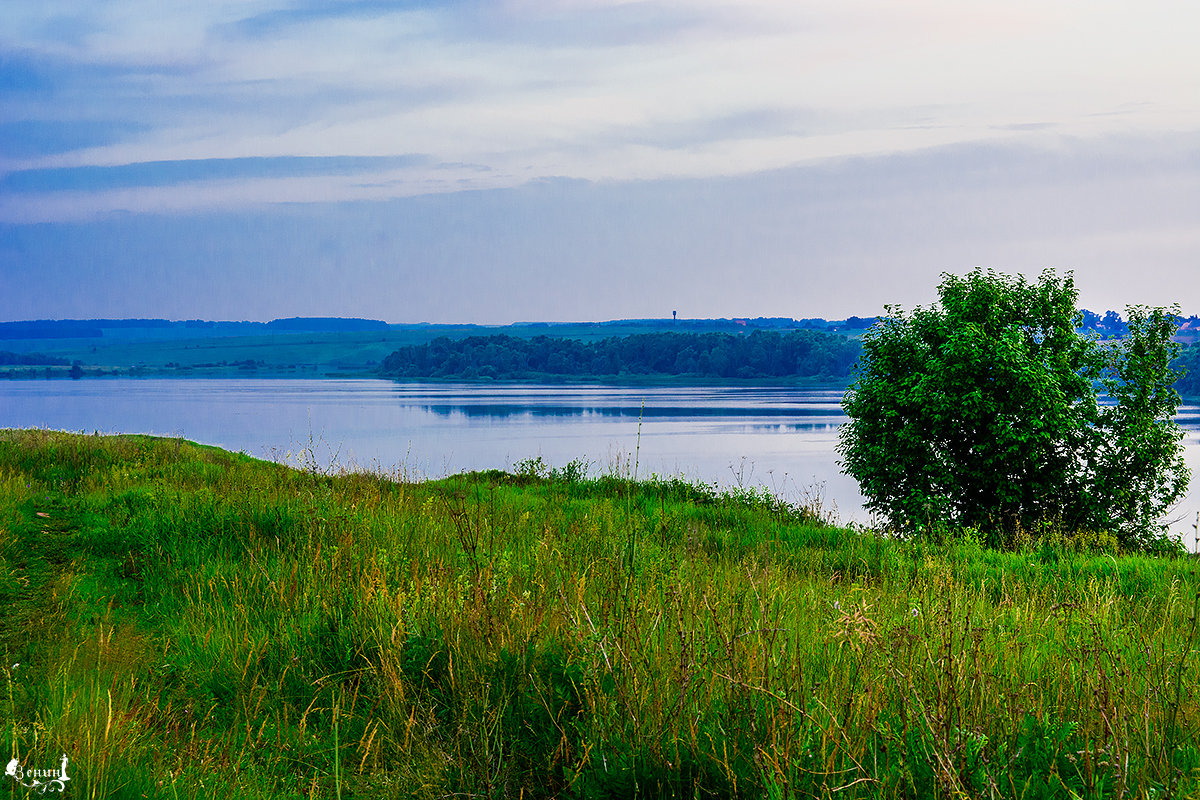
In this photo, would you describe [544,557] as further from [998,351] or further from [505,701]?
[998,351]

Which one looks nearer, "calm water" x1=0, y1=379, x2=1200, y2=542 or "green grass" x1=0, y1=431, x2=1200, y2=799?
"green grass" x1=0, y1=431, x2=1200, y2=799

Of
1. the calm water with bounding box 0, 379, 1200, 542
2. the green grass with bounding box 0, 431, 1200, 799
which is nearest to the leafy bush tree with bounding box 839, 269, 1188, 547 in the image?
the calm water with bounding box 0, 379, 1200, 542

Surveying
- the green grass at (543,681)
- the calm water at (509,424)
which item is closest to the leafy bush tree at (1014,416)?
the calm water at (509,424)

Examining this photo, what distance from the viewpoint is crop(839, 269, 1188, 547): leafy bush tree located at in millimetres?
28234

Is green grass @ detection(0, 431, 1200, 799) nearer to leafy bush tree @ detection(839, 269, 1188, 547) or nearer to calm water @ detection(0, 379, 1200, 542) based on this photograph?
leafy bush tree @ detection(839, 269, 1188, 547)

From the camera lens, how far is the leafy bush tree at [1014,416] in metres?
28.2

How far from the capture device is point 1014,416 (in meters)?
28.2

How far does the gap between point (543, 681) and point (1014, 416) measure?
28.1 m

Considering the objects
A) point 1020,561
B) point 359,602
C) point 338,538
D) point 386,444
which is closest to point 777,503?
point 1020,561

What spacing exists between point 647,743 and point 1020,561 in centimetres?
968

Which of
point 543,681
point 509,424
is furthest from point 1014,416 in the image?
point 509,424

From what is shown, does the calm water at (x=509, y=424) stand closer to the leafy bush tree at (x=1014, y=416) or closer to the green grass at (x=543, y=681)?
the leafy bush tree at (x=1014, y=416)

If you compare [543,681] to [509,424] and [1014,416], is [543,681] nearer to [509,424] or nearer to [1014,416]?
[1014,416]

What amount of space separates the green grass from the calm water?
32013 millimetres
